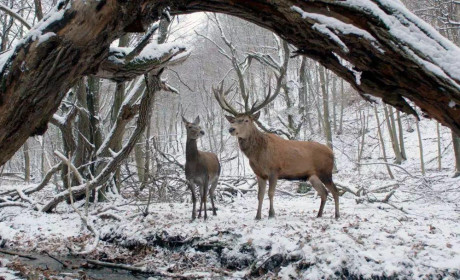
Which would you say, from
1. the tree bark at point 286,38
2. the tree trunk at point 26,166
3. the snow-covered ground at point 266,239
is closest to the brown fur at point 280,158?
the snow-covered ground at point 266,239

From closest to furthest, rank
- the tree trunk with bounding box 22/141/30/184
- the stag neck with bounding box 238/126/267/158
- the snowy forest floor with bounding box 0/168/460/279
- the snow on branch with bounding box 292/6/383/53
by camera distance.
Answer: the snow on branch with bounding box 292/6/383/53 → the snowy forest floor with bounding box 0/168/460/279 → the stag neck with bounding box 238/126/267/158 → the tree trunk with bounding box 22/141/30/184

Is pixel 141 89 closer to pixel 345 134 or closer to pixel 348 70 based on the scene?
pixel 348 70

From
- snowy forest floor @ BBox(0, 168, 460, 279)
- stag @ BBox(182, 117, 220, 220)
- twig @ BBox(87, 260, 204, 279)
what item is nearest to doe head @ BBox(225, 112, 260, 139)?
stag @ BBox(182, 117, 220, 220)

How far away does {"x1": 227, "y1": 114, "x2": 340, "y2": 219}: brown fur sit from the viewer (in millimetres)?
7854

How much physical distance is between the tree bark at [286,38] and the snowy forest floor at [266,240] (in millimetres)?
2164

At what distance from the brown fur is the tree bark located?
14.9 ft

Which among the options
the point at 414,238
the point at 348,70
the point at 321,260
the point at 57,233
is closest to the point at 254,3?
the point at 348,70

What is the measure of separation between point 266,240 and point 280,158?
2152mm

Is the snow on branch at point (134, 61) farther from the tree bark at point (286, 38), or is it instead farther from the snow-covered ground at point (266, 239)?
the snow-covered ground at point (266, 239)

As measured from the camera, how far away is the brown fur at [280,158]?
7854 mm

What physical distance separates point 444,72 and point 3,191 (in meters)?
11.3

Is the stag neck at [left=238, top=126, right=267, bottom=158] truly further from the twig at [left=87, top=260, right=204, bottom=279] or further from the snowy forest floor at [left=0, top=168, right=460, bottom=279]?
the twig at [left=87, top=260, right=204, bottom=279]

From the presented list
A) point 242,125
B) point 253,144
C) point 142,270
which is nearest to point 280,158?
point 253,144

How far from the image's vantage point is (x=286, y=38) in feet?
11.1
